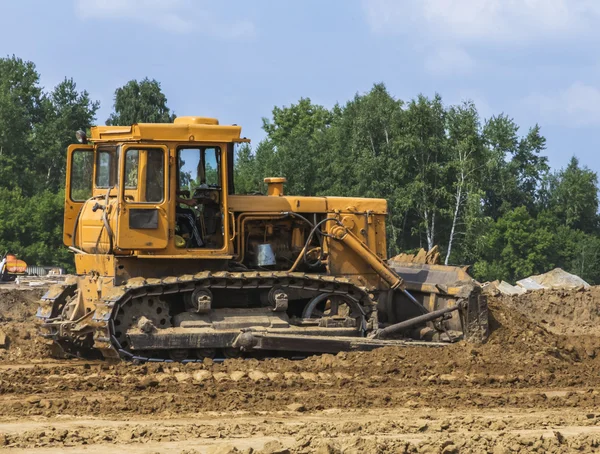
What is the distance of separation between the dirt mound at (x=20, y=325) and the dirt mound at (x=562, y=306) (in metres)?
11.0

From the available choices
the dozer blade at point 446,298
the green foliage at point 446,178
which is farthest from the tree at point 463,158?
the dozer blade at point 446,298

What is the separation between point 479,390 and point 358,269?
12.4 feet

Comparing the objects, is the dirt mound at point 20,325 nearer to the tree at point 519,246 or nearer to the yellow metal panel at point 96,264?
the yellow metal panel at point 96,264

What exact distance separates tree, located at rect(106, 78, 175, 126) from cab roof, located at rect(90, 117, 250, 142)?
40.8 meters

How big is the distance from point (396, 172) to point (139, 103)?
46.9 ft

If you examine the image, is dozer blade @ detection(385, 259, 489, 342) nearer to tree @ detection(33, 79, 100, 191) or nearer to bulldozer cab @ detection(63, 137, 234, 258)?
bulldozer cab @ detection(63, 137, 234, 258)

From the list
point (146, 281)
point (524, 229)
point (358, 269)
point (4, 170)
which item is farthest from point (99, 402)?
point (524, 229)

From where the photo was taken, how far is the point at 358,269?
645 inches

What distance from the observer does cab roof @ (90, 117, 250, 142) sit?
1470 centimetres

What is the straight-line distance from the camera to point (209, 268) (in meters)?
15.1

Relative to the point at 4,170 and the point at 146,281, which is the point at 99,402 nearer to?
the point at 146,281

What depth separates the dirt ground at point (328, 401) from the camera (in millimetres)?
9539

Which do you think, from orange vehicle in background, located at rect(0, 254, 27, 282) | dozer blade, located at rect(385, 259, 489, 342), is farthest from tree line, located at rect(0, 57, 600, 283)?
dozer blade, located at rect(385, 259, 489, 342)

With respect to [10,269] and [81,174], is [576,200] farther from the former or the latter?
[81,174]
